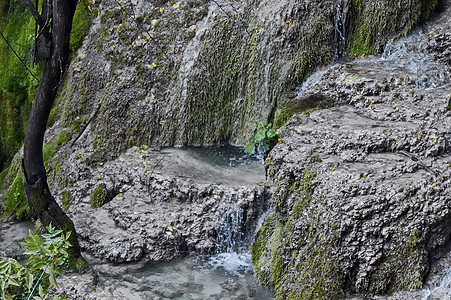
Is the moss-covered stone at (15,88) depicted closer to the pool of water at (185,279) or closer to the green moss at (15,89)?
the green moss at (15,89)

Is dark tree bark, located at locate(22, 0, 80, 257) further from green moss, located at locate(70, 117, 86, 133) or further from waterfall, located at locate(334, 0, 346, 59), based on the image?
waterfall, located at locate(334, 0, 346, 59)

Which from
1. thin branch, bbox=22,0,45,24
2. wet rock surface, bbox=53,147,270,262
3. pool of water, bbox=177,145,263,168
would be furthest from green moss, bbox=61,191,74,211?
thin branch, bbox=22,0,45,24

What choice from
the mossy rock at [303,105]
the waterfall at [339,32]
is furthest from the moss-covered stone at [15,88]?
the waterfall at [339,32]

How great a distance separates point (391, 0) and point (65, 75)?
6569 millimetres

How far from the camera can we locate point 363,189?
417cm

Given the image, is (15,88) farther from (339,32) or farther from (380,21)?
(380,21)

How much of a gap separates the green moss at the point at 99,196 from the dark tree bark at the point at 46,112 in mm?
1628

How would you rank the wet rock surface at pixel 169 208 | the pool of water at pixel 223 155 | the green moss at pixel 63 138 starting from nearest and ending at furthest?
the wet rock surface at pixel 169 208, the pool of water at pixel 223 155, the green moss at pixel 63 138

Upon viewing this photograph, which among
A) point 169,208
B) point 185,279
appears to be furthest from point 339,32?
point 185,279

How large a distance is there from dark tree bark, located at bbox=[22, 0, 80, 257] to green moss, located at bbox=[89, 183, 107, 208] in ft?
5.34

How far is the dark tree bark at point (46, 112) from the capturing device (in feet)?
15.5

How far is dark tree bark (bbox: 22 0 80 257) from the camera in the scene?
4.72 m

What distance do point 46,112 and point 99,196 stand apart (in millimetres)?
2361

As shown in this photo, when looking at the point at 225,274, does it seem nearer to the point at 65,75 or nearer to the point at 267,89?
the point at 267,89
